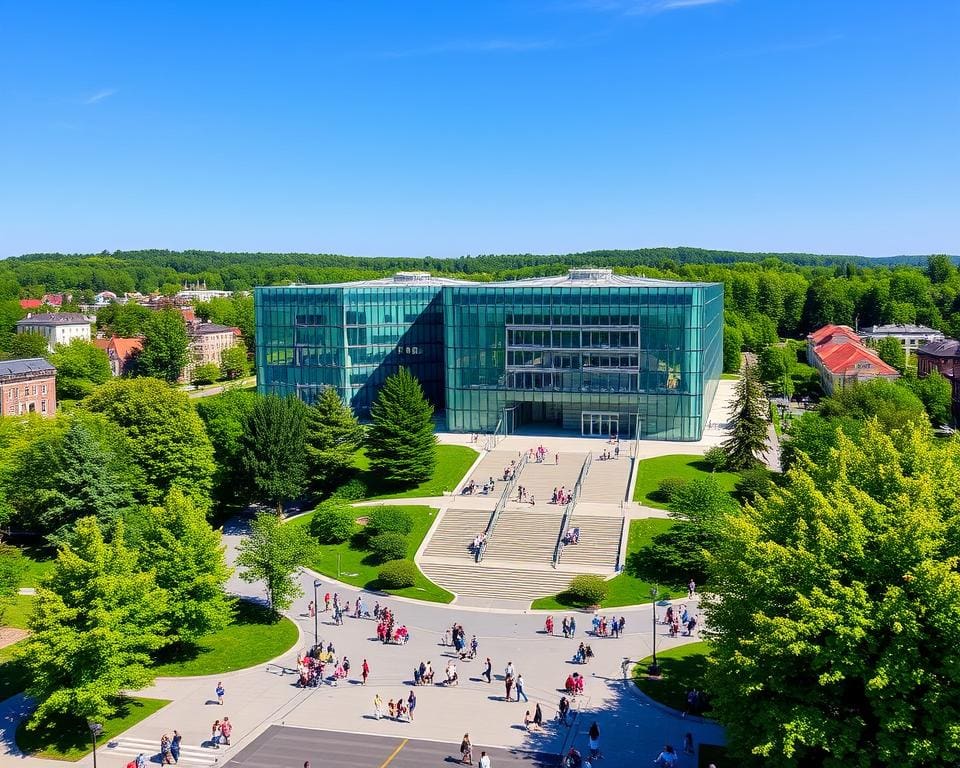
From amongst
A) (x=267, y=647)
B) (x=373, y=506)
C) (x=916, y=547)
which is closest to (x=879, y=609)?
(x=916, y=547)

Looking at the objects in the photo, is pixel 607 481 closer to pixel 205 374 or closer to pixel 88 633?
pixel 88 633

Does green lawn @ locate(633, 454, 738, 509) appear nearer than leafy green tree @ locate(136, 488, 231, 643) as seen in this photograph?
No

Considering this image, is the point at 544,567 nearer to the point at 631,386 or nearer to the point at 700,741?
the point at 700,741

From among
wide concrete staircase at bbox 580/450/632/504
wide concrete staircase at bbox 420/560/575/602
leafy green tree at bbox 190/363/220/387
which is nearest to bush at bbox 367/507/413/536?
wide concrete staircase at bbox 420/560/575/602

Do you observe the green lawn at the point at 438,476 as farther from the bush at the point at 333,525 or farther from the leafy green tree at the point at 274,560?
the leafy green tree at the point at 274,560

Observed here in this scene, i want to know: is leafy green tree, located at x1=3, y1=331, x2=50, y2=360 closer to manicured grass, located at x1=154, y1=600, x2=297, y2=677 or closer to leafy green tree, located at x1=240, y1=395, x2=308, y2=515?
leafy green tree, located at x1=240, y1=395, x2=308, y2=515

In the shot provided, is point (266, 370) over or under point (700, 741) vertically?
over

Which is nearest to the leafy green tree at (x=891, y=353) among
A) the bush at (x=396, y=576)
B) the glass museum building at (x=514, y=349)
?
the glass museum building at (x=514, y=349)
